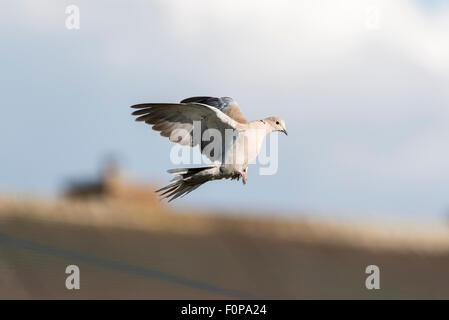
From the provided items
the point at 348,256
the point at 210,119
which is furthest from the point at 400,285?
the point at 210,119

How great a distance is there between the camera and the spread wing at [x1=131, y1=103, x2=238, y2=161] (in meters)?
3.23

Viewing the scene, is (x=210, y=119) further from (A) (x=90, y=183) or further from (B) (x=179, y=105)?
(A) (x=90, y=183)

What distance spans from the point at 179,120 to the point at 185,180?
16.2 inches

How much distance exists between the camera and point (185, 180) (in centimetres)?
307

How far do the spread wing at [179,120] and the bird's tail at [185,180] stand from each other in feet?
0.58

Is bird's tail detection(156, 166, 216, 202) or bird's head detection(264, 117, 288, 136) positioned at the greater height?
bird's head detection(264, 117, 288, 136)

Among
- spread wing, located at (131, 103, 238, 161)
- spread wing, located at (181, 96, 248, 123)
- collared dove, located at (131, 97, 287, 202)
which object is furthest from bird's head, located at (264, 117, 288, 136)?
spread wing, located at (181, 96, 248, 123)

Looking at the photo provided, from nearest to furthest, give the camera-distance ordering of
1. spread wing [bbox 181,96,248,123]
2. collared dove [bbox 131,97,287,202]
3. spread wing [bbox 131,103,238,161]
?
collared dove [bbox 131,97,287,202], spread wing [bbox 131,103,238,161], spread wing [bbox 181,96,248,123]

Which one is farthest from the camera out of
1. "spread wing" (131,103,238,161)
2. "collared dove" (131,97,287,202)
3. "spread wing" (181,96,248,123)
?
"spread wing" (181,96,248,123)

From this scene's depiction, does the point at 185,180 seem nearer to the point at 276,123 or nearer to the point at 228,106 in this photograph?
the point at 276,123

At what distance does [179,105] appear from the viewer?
325 centimetres

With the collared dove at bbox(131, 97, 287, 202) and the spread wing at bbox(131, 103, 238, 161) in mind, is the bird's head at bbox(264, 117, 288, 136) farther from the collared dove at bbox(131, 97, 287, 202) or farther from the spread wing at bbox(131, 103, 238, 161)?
the spread wing at bbox(131, 103, 238, 161)

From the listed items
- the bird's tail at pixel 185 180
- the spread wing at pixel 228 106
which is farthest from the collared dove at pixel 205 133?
the spread wing at pixel 228 106

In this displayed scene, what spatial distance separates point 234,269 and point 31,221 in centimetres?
385
